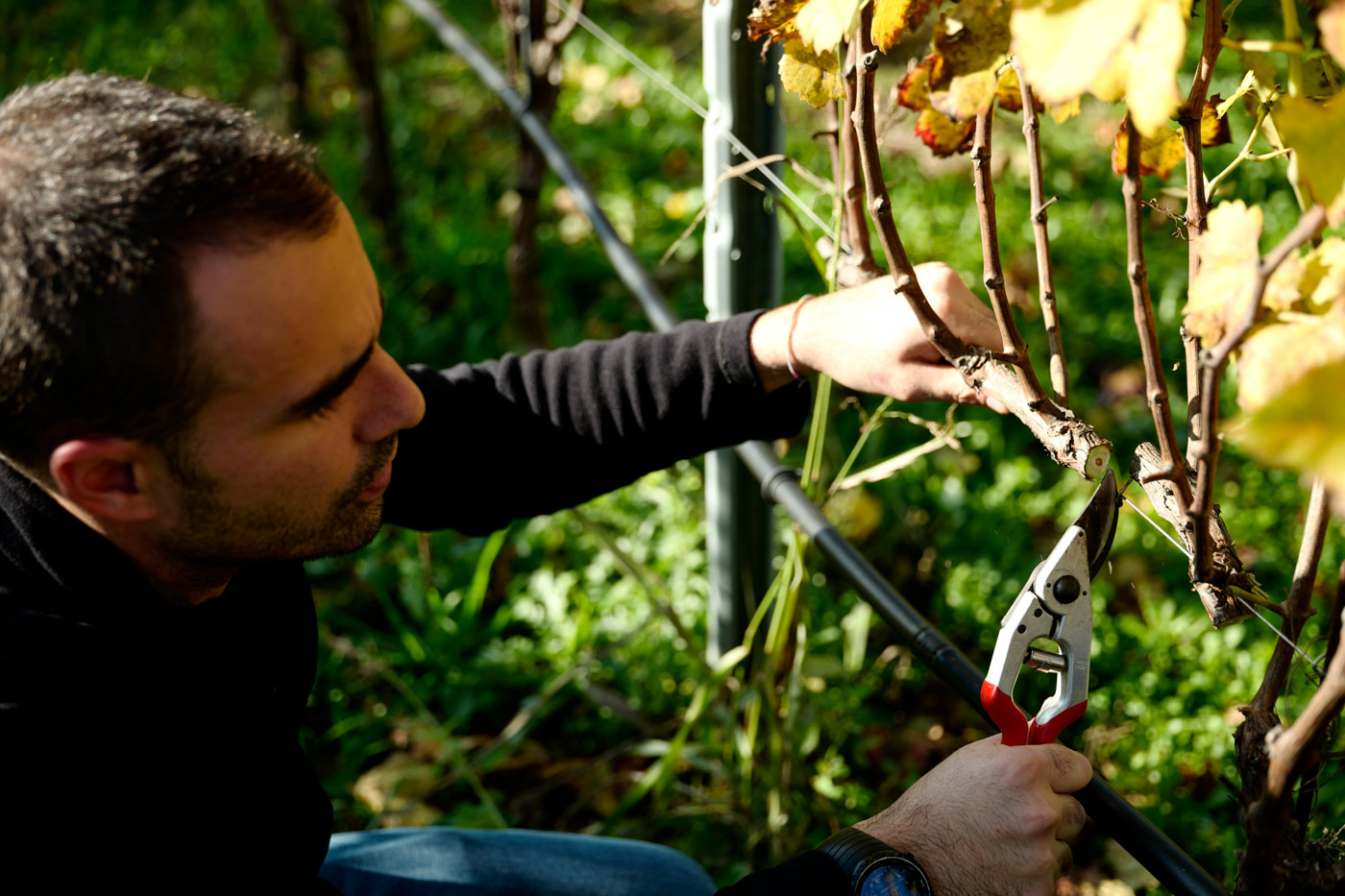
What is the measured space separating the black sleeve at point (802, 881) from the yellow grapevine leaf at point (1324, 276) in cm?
67

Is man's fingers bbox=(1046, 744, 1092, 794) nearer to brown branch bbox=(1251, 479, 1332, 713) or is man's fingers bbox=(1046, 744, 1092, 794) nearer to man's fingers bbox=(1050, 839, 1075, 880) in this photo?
man's fingers bbox=(1050, 839, 1075, 880)

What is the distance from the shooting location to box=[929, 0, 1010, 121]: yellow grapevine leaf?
2.74 feet

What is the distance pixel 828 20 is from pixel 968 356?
0.37m

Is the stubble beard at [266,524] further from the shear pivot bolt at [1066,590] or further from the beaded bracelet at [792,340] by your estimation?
the shear pivot bolt at [1066,590]

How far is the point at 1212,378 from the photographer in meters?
0.73

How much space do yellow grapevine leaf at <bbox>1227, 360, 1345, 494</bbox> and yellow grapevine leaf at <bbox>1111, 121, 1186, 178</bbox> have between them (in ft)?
1.77

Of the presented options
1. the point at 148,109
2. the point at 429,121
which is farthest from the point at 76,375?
the point at 429,121

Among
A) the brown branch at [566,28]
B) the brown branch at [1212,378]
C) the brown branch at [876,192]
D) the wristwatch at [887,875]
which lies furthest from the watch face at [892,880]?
the brown branch at [566,28]

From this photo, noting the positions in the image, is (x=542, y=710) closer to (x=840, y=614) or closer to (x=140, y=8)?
(x=840, y=614)

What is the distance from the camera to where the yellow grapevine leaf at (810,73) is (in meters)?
1.01

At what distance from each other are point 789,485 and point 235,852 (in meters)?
0.83

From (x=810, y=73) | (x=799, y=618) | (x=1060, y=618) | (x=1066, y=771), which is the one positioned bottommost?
(x=799, y=618)

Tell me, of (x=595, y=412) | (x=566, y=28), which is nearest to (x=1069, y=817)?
(x=595, y=412)

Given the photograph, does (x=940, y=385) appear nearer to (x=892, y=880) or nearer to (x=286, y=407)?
(x=892, y=880)
